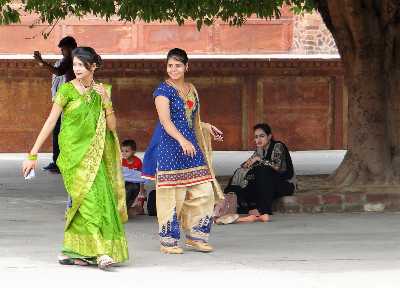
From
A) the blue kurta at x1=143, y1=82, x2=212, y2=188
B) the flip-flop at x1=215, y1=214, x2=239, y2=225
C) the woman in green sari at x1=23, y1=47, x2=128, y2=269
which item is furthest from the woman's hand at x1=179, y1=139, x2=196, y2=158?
the flip-flop at x1=215, y1=214, x2=239, y2=225

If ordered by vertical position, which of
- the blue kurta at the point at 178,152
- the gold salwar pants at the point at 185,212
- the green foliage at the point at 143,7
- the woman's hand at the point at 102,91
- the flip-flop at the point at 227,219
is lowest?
the flip-flop at the point at 227,219

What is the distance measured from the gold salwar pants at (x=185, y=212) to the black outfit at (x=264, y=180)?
2.18 metres

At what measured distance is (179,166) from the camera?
399 inches

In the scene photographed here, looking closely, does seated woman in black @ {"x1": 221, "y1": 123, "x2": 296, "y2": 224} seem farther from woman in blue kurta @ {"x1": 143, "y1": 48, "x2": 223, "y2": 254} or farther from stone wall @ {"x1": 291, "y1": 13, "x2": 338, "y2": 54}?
stone wall @ {"x1": 291, "y1": 13, "x2": 338, "y2": 54}

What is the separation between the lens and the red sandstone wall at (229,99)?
22.1m

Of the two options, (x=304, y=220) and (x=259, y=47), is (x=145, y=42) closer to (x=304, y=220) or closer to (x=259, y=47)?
(x=259, y=47)

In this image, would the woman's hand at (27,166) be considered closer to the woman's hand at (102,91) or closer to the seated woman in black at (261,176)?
the woman's hand at (102,91)

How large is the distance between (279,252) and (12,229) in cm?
Answer: 279

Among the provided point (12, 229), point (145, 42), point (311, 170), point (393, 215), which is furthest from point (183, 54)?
point (145, 42)

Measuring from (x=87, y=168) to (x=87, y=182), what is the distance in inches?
4.0

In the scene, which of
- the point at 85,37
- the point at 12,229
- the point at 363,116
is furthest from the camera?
the point at 85,37

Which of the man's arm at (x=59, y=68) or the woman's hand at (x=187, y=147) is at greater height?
the man's arm at (x=59, y=68)

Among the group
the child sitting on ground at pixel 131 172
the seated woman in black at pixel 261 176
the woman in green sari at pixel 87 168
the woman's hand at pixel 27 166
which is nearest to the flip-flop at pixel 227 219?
the seated woman in black at pixel 261 176

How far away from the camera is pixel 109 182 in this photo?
9.55m
